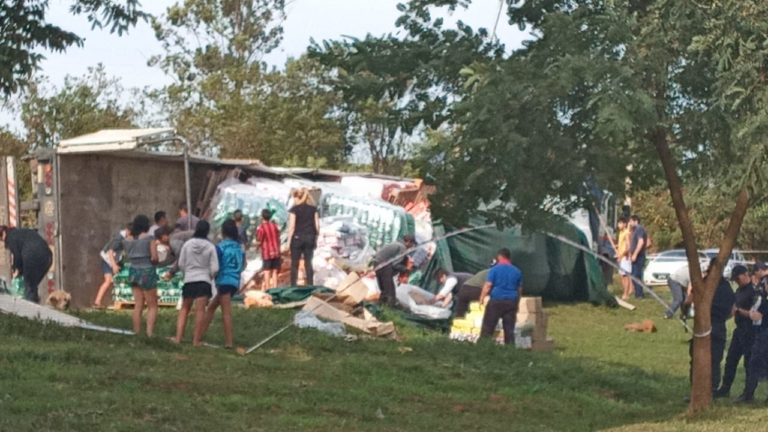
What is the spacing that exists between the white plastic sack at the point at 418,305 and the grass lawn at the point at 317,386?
1872 mm

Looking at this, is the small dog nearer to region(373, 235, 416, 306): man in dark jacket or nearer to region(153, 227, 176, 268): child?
region(153, 227, 176, 268): child

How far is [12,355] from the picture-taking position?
13.9m

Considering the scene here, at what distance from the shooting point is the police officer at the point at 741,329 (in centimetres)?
1706

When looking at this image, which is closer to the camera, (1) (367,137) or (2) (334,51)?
(2) (334,51)

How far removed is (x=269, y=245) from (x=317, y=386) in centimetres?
902


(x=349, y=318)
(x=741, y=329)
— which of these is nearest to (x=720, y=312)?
(x=741, y=329)

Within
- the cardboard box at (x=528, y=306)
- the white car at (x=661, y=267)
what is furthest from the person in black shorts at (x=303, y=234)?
the white car at (x=661, y=267)

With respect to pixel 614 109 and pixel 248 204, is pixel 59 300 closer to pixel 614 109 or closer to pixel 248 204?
pixel 248 204

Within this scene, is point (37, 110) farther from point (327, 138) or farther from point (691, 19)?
point (691, 19)

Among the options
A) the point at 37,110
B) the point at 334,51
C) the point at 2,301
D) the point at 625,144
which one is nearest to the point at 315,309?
the point at 2,301

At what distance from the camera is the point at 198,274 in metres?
16.8

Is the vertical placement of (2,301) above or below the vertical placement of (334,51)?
below

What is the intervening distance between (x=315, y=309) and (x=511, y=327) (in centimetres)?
266

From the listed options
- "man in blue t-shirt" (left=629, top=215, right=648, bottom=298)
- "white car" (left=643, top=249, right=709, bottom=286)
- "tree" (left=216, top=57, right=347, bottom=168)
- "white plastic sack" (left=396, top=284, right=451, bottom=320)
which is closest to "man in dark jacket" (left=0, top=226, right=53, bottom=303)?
"white plastic sack" (left=396, top=284, right=451, bottom=320)
